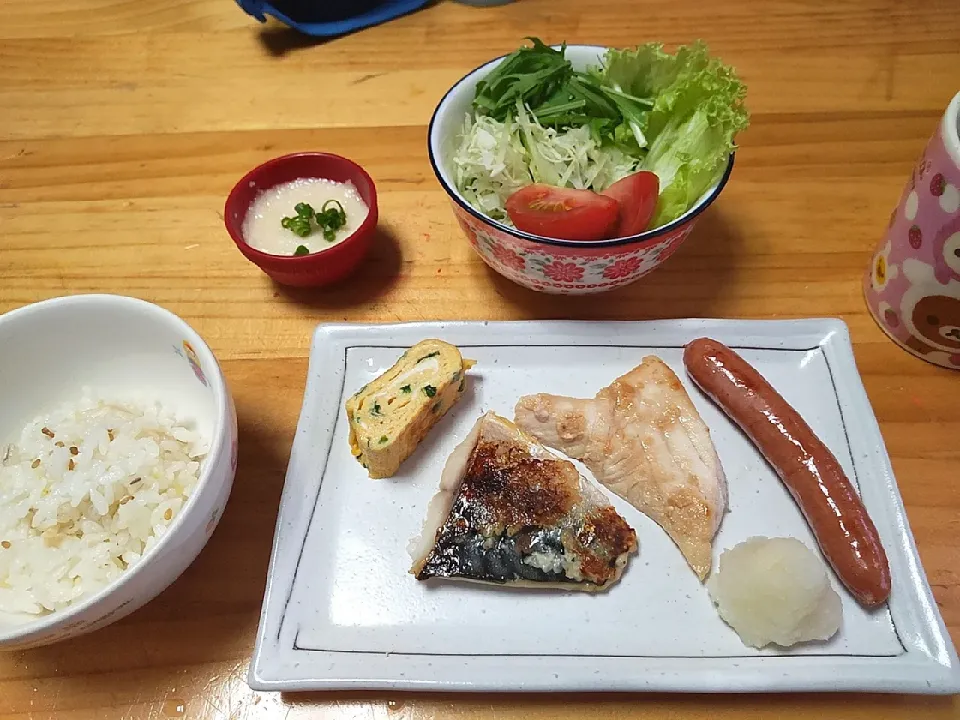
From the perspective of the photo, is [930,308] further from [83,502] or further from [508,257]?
[83,502]

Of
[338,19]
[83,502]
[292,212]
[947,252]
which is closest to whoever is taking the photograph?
[83,502]

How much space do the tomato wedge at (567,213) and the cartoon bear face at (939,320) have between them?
851mm

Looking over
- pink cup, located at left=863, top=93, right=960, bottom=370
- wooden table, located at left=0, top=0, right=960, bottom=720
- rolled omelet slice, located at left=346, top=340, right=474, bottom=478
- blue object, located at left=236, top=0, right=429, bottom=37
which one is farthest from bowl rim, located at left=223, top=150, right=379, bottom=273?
pink cup, located at left=863, top=93, right=960, bottom=370

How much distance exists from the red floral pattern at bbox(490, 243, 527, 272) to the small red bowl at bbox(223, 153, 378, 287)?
431 millimetres

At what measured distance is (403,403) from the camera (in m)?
1.79

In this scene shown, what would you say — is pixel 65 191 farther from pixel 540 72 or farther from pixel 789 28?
pixel 789 28

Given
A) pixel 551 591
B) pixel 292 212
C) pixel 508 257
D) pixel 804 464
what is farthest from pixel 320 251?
pixel 804 464

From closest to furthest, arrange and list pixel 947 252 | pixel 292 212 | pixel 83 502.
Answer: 1. pixel 83 502
2. pixel 947 252
3. pixel 292 212

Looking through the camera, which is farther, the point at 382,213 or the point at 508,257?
the point at 382,213

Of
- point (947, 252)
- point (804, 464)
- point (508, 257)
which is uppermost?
point (947, 252)

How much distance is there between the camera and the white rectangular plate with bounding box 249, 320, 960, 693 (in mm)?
1484

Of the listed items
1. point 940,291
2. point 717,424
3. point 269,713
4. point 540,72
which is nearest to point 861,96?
point 940,291

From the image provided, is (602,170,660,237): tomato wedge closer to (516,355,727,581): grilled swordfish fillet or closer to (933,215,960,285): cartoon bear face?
(516,355,727,581): grilled swordfish fillet

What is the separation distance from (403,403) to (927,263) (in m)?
1.37
